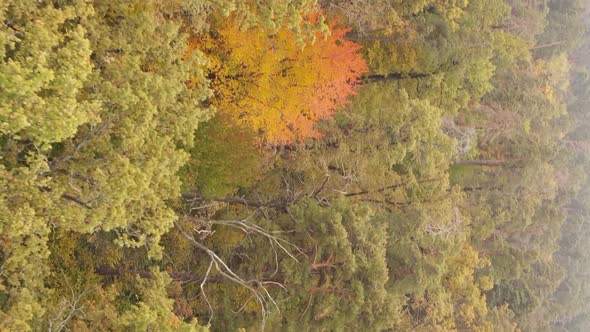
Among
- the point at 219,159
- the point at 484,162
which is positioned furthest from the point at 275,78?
the point at 484,162

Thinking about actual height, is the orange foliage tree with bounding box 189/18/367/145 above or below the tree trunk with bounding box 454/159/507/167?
above

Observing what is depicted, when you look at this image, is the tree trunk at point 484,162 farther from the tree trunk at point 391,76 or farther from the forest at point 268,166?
the tree trunk at point 391,76

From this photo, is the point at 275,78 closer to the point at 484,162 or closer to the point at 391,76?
the point at 391,76

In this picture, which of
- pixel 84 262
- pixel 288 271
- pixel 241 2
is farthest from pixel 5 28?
pixel 288 271

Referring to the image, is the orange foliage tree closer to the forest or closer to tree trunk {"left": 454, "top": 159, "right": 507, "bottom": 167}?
the forest

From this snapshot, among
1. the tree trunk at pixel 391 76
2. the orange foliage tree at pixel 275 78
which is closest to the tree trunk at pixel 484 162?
the tree trunk at pixel 391 76

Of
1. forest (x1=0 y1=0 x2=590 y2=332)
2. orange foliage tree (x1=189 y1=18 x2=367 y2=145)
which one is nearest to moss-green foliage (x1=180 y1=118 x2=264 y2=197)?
forest (x1=0 y1=0 x2=590 y2=332)
